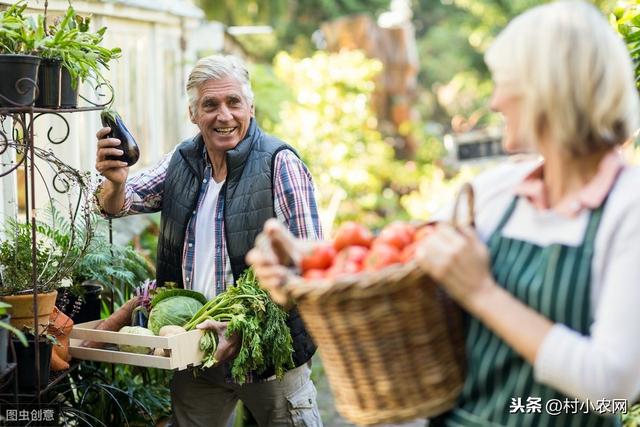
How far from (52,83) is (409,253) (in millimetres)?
1700

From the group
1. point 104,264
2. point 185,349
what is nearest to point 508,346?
point 185,349

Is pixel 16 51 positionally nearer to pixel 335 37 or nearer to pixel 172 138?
pixel 172 138

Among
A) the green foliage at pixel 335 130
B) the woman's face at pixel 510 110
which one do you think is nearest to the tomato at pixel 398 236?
the woman's face at pixel 510 110

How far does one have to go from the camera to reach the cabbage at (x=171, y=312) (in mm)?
3336

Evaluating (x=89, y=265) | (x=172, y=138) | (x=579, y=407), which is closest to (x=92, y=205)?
(x=89, y=265)

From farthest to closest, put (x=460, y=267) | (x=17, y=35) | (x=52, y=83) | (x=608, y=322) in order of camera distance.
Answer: (x=52, y=83) < (x=17, y=35) < (x=460, y=267) < (x=608, y=322)

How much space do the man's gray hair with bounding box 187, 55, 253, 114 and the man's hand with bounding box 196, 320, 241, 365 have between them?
3.01 ft

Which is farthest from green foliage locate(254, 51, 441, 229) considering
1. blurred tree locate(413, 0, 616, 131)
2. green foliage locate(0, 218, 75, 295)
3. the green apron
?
the green apron

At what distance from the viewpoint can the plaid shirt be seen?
3.41 m

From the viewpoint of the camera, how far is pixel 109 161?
3436 millimetres

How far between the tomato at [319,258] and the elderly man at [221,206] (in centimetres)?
132

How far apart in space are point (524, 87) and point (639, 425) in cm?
241

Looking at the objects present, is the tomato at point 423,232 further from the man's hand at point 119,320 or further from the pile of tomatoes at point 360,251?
the man's hand at point 119,320

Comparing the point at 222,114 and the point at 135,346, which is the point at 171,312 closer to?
the point at 135,346
